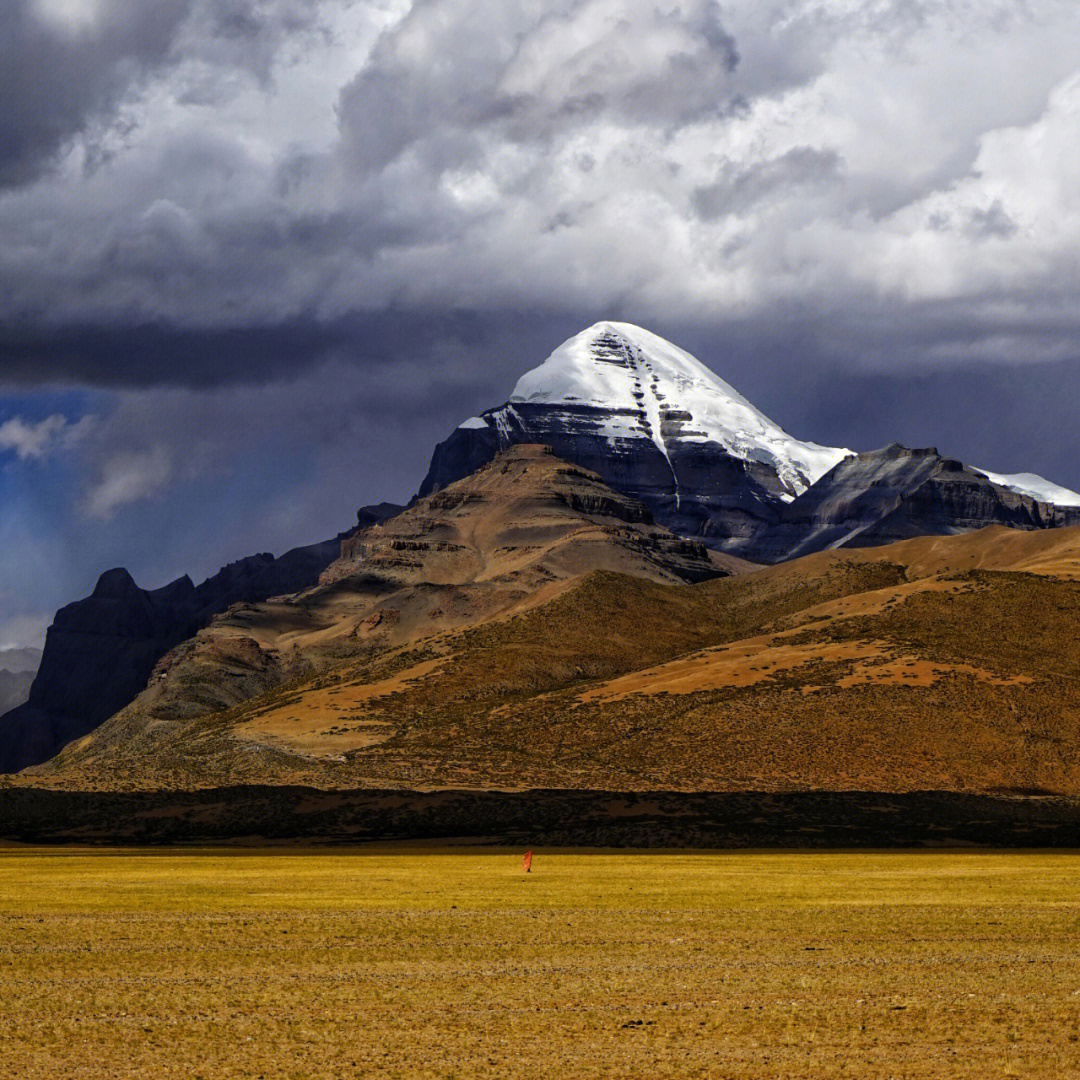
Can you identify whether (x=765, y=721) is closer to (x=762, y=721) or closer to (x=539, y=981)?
(x=762, y=721)

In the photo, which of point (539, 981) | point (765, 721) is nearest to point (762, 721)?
point (765, 721)

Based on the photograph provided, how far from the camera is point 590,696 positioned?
16362cm

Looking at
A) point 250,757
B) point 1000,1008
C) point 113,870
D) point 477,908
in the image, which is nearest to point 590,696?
point 250,757

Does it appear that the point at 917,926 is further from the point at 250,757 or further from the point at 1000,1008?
the point at 250,757

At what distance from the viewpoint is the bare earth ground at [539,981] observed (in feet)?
76.0

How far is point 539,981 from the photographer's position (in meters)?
30.0

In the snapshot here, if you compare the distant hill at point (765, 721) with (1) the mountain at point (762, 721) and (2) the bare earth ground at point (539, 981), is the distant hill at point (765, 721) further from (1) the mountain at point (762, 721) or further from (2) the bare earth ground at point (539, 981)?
(2) the bare earth ground at point (539, 981)

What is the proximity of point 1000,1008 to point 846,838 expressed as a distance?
232ft

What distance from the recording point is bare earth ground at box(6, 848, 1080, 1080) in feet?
76.0

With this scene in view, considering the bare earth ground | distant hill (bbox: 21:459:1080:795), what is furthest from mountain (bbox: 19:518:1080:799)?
the bare earth ground

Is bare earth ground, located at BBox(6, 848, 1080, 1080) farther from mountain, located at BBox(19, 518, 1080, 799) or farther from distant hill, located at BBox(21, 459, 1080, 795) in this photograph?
distant hill, located at BBox(21, 459, 1080, 795)

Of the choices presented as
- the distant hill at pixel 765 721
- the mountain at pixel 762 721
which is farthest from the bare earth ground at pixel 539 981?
the distant hill at pixel 765 721

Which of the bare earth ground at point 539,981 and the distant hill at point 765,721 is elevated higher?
the distant hill at point 765,721

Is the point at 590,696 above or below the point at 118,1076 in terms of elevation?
→ above
